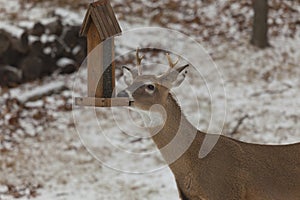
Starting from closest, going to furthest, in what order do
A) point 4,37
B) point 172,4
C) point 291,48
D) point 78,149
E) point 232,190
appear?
point 232,190 → point 78,149 → point 4,37 → point 291,48 → point 172,4

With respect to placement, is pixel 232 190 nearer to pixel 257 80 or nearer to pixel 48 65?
pixel 257 80

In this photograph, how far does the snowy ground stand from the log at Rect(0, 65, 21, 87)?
216 millimetres

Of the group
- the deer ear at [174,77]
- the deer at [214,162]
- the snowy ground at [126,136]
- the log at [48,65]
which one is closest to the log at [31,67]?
the log at [48,65]

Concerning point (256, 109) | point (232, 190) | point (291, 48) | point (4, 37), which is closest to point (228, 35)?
point (291, 48)

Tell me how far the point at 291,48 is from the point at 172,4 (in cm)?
336

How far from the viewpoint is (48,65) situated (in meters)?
10.9

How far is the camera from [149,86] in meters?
3.76

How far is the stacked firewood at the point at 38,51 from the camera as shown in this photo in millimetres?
10492

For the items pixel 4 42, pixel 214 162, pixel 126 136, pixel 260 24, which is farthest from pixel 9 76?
pixel 214 162

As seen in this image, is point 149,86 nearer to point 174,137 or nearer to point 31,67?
point 174,137

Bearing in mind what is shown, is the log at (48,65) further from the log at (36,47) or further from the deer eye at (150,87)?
the deer eye at (150,87)

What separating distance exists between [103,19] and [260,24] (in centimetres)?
812

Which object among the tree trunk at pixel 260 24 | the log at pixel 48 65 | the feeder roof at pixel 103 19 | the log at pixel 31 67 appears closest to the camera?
the feeder roof at pixel 103 19

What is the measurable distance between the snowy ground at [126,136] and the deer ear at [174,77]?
3.43 metres
